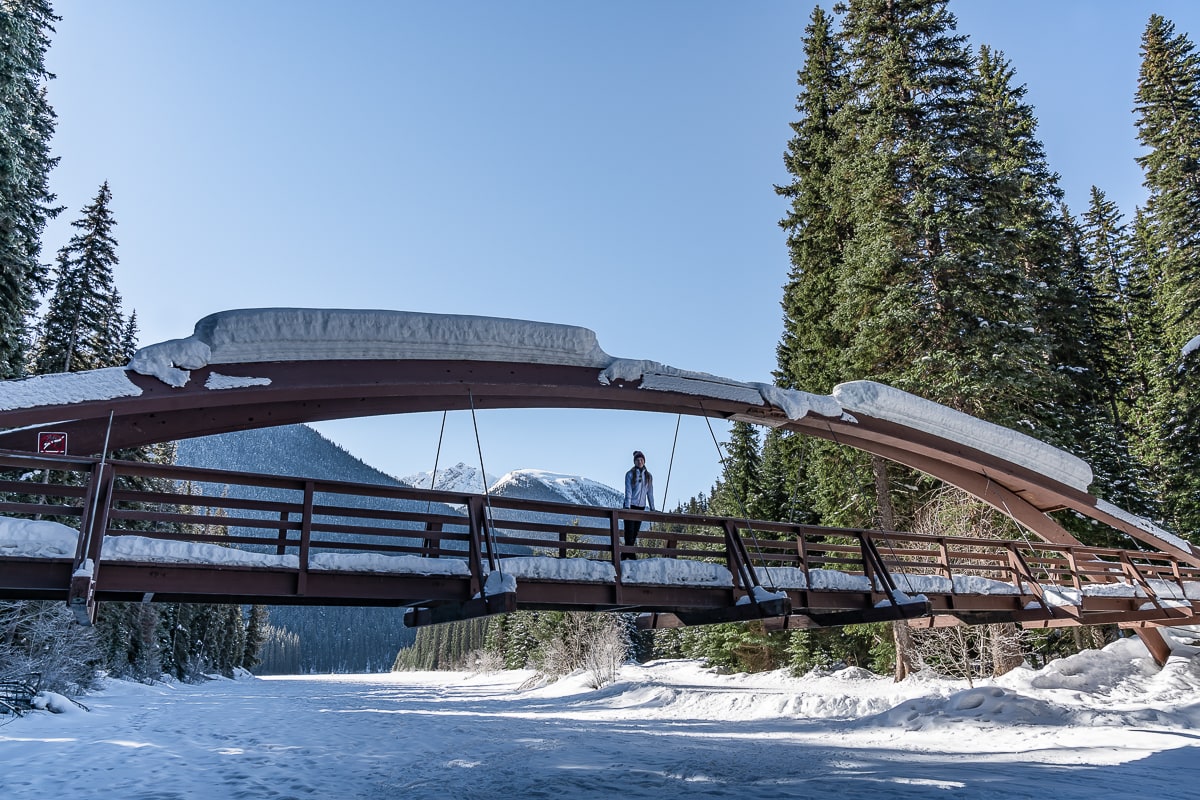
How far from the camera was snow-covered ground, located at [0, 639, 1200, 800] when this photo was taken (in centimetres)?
1042

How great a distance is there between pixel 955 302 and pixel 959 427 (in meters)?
9.42

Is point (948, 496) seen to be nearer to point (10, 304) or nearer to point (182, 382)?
point (182, 382)

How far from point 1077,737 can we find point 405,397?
11.7m

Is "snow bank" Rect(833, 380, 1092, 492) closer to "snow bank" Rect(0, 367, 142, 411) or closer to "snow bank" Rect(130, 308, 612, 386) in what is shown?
"snow bank" Rect(130, 308, 612, 386)

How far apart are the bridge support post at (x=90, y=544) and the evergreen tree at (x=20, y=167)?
12803mm

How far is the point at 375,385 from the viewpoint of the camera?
8406mm

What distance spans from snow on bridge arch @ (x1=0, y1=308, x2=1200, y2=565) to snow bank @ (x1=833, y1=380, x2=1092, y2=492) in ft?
0.12

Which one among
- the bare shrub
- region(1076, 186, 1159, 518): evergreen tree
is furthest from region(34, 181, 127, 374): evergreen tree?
region(1076, 186, 1159, 518): evergreen tree

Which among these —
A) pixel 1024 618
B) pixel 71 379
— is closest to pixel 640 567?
pixel 71 379

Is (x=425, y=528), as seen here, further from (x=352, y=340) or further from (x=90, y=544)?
(x=90, y=544)

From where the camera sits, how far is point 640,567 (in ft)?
30.2

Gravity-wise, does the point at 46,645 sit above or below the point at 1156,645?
below

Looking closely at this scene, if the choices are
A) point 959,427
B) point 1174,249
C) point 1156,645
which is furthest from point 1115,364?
point 959,427

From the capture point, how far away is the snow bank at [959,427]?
11609 millimetres
